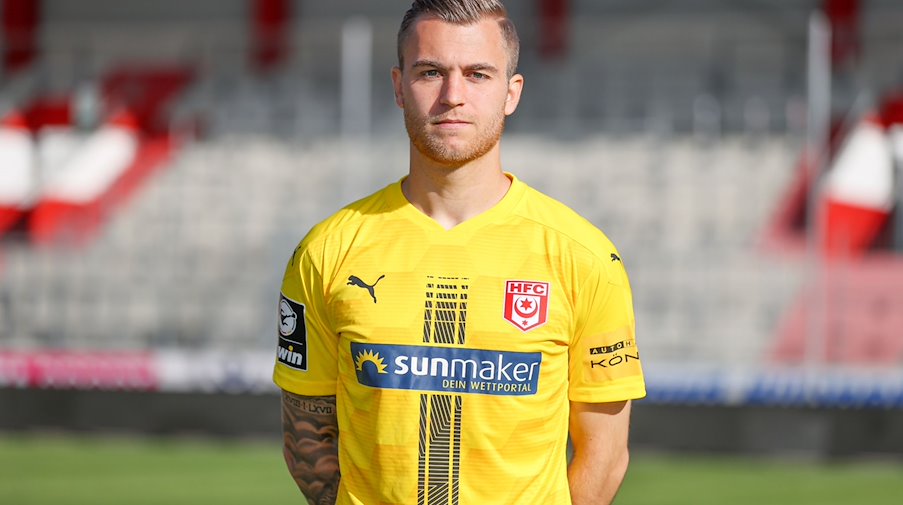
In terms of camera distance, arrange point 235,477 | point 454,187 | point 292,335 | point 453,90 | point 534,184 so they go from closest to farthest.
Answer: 1. point 453,90
2. point 454,187
3. point 292,335
4. point 235,477
5. point 534,184

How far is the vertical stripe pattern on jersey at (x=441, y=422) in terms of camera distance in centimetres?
228

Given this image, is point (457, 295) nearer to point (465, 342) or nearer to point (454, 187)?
point (465, 342)

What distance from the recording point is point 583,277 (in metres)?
2.32

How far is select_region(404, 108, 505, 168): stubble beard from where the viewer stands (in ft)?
7.50

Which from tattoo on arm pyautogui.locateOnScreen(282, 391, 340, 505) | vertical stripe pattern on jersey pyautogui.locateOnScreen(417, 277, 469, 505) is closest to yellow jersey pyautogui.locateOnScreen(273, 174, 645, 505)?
vertical stripe pattern on jersey pyautogui.locateOnScreen(417, 277, 469, 505)

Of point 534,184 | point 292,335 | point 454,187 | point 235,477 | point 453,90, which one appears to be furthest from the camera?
point 534,184

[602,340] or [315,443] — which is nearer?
[602,340]

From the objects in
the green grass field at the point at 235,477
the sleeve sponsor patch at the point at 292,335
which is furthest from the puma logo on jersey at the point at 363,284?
the green grass field at the point at 235,477

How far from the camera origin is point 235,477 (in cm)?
778

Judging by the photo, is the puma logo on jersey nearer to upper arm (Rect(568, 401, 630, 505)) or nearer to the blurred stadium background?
upper arm (Rect(568, 401, 630, 505))

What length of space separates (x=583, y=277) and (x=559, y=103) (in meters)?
7.59

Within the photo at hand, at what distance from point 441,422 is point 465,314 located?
182mm

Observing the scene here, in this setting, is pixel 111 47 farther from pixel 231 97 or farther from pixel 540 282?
pixel 540 282

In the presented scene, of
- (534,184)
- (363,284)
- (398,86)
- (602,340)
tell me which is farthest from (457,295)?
(534,184)
